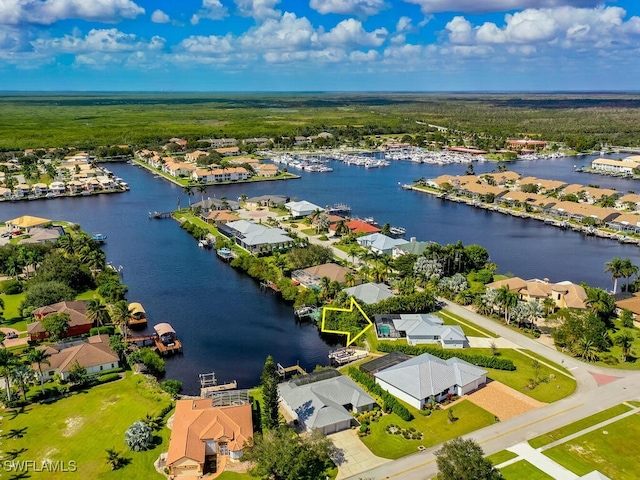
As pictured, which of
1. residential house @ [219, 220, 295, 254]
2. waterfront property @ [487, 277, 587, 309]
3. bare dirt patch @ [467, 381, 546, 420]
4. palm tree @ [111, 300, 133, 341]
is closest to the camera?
bare dirt patch @ [467, 381, 546, 420]

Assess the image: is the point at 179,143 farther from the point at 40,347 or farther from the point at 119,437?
the point at 119,437

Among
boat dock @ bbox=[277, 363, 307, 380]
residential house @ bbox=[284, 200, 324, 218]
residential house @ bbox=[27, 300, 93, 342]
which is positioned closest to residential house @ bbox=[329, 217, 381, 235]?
residential house @ bbox=[284, 200, 324, 218]

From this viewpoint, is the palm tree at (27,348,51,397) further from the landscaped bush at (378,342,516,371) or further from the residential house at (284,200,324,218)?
the residential house at (284,200,324,218)

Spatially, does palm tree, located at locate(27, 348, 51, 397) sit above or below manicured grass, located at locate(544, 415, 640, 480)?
above

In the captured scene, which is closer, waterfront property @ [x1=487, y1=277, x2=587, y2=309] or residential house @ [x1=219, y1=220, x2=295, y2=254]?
waterfront property @ [x1=487, y1=277, x2=587, y2=309]

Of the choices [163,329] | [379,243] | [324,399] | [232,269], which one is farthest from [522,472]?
[232,269]

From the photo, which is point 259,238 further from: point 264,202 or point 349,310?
point 264,202

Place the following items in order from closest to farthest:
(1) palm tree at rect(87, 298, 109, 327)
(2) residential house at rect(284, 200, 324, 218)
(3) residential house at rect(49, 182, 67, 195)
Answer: (1) palm tree at rect(87, 298, 109, 327) → (2) residential house at rect(284, 200, 324, 218) → (3) residential house at rect(49, 182, 67, 195)
